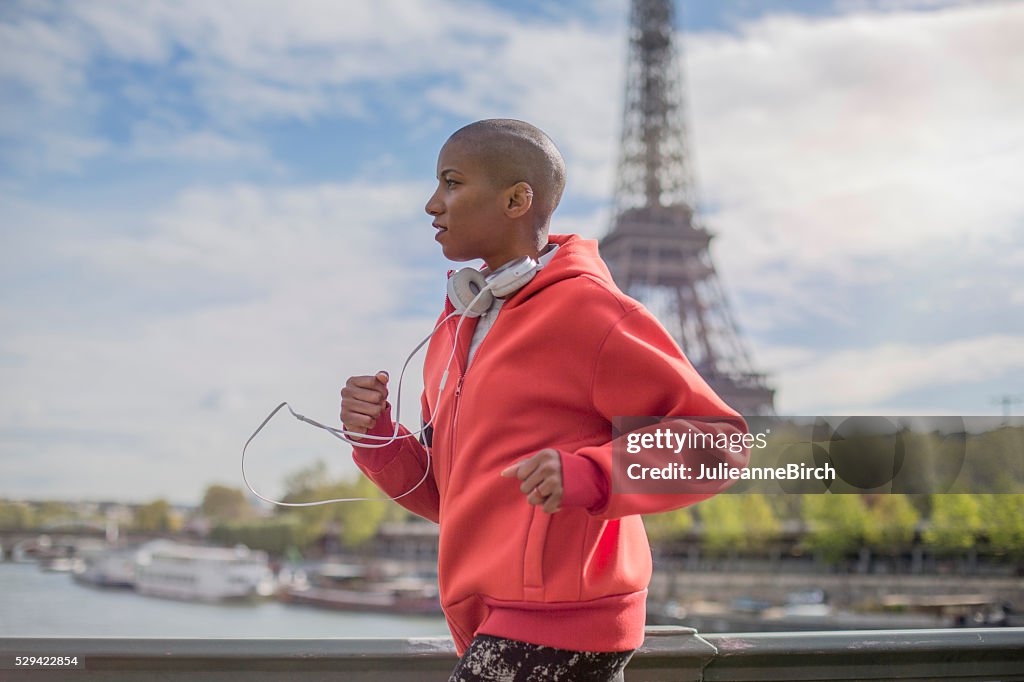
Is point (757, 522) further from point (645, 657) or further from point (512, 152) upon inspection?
point (512, 152)

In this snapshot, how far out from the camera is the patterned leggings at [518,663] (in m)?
1.14

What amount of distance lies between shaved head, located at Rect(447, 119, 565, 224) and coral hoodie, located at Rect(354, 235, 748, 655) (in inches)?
3.7

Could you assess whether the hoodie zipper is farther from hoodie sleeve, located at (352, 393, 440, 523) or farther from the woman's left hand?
the woman's left hand

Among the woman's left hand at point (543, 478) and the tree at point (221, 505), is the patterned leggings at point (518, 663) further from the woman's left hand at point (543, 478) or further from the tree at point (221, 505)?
the tree at point (221, 505)

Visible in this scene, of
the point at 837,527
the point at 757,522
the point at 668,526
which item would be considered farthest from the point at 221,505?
the point at 837,527

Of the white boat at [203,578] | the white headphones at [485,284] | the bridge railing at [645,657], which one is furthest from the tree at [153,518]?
the white headphones at [485,284]

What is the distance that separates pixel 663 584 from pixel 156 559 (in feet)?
54.4

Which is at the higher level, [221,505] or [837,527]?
[221,505]

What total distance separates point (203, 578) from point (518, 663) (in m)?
31.0

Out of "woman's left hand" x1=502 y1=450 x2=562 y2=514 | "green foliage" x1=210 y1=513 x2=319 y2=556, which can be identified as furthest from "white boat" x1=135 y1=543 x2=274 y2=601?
"woman's left hand" x1=502 y1=450 x2=562 y2=514

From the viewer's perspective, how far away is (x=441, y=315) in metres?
1.40

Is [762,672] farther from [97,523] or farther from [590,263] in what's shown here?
[97,523]

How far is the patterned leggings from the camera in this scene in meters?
1.14

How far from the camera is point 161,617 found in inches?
1115
